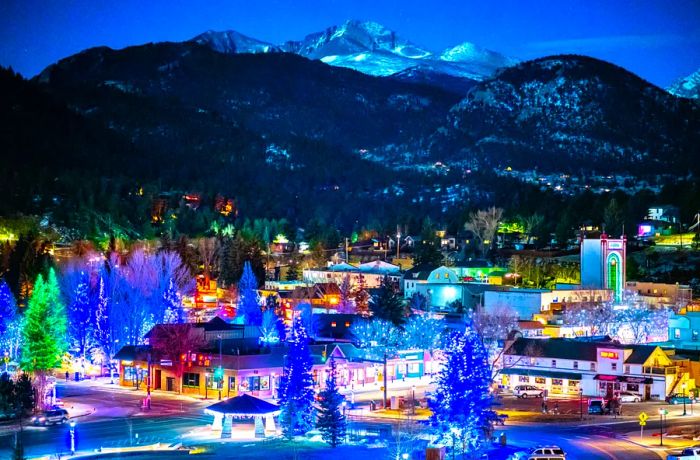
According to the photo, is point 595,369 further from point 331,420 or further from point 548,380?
point 331,420

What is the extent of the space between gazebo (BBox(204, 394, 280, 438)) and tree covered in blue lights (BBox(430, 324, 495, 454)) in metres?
7.43

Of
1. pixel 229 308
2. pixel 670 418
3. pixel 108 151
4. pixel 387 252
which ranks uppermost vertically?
pixel 108 151

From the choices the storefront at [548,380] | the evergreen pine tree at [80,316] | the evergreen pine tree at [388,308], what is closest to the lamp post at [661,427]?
the storefront at [548,380]

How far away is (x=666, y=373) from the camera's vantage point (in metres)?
56.7

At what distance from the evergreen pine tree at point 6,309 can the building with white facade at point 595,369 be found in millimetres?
30422

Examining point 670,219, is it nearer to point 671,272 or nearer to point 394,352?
point 671,272

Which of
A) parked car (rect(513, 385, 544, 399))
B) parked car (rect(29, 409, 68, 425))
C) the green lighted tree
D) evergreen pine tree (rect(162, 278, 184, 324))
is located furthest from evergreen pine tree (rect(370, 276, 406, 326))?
parked car (rect(29, 409, 68, 425))

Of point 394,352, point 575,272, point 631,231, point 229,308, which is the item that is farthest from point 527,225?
point 394,352

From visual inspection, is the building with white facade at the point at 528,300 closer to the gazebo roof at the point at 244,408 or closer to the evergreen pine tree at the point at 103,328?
the evergreen pine tree at the point at 103,328

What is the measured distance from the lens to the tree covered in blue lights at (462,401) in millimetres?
40438

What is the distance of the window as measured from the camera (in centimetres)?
5712

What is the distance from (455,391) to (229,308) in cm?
5386

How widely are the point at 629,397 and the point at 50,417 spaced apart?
96.5ft

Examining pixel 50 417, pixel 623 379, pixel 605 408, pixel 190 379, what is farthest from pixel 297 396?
pixel 623 379
